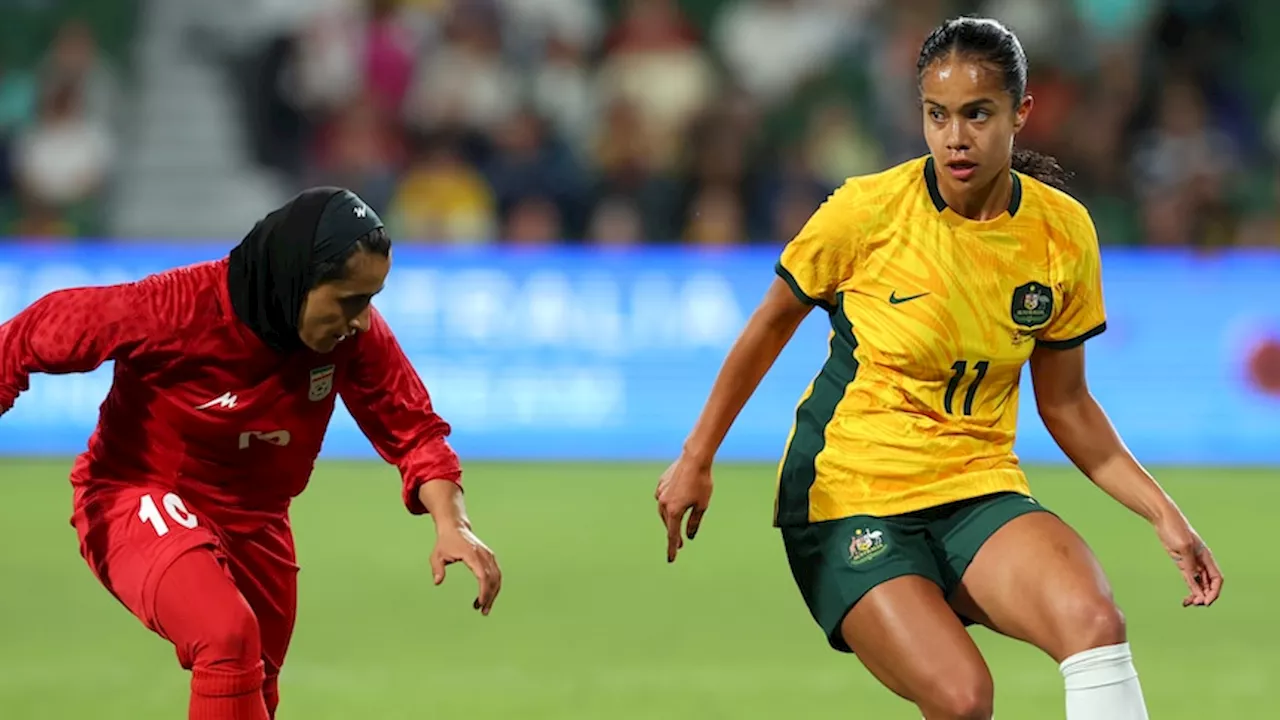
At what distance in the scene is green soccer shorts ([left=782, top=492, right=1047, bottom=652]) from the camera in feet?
14.9

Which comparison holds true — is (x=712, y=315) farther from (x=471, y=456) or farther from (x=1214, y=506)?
(x=1214, y=506)

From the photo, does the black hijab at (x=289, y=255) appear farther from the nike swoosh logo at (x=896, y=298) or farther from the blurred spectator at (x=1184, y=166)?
the blurred spectator at (x=1184, y=166)

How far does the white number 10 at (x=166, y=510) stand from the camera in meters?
4.69

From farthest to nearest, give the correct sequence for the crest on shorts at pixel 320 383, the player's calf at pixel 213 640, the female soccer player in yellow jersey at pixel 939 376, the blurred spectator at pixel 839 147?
the blurred spectator at pixel 839 147, the crest on shorts at pixel 320 383, the female soccer player in yellow jersey at pixel 939 376, the player's calf at pixel 213 640

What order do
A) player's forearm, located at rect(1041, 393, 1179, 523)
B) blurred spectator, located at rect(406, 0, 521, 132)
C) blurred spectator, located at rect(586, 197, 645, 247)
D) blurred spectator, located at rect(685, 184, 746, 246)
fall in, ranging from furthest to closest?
blurred spectator, located at rect(406, 0, 521, 132), blurred spectator, located at rect(586, 197, 645, 247), blurred spectator, located at rect(685, 184, 746, 246), player's forearm, located at rect(1041, 393, 1179, 523)

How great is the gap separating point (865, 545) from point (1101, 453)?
0.68 m

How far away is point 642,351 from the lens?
12.2m

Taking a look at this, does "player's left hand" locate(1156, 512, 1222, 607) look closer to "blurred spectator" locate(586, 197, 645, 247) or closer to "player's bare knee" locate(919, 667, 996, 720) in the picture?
"player's bare knee" locate(919, 667, 996, 720)

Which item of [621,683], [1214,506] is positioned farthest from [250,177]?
[621,683]

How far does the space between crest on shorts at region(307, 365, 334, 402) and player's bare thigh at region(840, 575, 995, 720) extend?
1455mm

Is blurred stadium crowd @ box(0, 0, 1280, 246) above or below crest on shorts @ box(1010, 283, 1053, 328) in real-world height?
below

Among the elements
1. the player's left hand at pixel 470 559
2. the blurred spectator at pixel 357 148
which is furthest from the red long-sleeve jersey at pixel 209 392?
the blurred spectator at pixel 357 148

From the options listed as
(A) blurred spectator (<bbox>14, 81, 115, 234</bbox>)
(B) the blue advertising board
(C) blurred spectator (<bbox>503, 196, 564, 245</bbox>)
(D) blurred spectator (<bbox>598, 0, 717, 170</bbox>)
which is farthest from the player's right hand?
(A) blurred spectator (<bbox>14, 81, 115, 234</bbox>)

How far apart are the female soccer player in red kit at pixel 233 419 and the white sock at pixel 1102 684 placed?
1.35m
